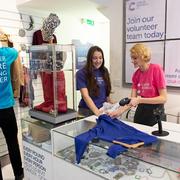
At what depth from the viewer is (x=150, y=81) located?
2004mm

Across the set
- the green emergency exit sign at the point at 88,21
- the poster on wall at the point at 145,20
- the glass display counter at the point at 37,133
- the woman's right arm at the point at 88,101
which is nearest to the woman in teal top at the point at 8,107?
the glass display counter at the point at 37,133

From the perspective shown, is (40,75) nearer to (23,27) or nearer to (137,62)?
(137,62)

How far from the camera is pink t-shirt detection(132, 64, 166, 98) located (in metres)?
1.95

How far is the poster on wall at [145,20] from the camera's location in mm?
2504

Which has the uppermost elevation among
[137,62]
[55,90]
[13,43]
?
[13,43]

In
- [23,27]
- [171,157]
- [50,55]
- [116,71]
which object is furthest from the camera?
[23,27]

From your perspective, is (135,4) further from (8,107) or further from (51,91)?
(8,107)

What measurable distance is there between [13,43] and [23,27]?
30 centimetres

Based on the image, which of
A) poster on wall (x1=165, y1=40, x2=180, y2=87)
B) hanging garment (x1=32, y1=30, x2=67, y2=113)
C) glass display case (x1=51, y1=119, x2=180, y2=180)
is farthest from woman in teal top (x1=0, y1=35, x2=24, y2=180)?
poster on wall (x1=165, y1=40, x2=180, y2=87)

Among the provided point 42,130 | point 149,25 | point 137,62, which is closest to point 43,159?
point 42,130

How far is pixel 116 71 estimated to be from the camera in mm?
3012

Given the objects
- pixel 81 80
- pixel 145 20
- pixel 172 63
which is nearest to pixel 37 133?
pixel 81 80

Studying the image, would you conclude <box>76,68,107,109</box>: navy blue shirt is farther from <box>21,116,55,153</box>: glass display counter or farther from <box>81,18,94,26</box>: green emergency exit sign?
<box>81,18,94,26</box>: green emergency exit sign

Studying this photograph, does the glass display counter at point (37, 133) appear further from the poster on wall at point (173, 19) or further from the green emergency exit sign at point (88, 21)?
the green emergency exit sign at point (88, 21)
